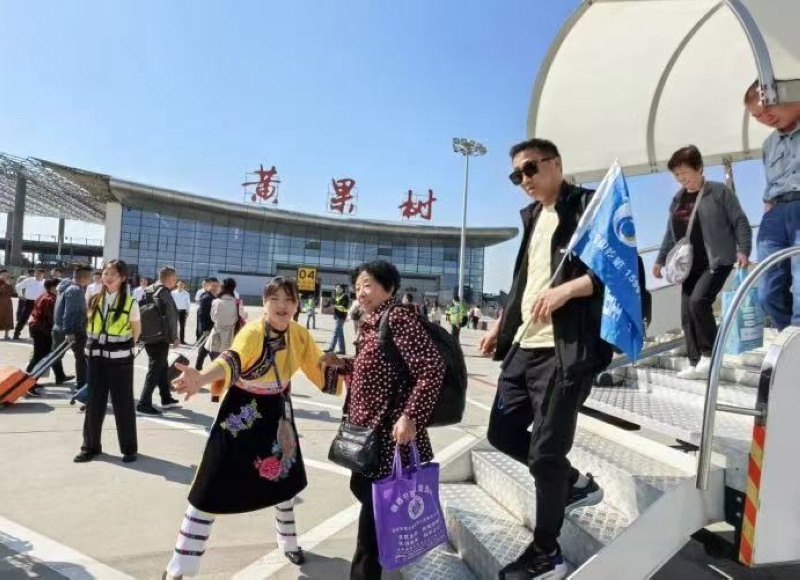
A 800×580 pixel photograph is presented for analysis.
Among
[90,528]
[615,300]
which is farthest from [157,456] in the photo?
[615,300]

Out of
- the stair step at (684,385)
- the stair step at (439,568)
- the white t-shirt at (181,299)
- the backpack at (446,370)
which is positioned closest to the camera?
the backpack at (446,370)

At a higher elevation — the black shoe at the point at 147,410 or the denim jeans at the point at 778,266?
the denim jeans at the point at 778,266

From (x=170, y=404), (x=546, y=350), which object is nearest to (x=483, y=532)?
(x=546, y=350)

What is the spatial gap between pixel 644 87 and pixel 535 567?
391cm

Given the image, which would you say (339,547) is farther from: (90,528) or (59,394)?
(59,394)

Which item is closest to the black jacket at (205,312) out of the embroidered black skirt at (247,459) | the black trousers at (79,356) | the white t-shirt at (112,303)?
Result: the black trousers at (79,356)

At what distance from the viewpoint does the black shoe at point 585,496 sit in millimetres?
2480

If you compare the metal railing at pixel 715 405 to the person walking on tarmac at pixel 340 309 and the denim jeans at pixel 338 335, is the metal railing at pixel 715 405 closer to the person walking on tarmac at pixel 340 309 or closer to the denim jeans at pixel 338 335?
the person walking on tarmac at pixel 340 309

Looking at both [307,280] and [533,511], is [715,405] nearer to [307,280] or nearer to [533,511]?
[533,511]

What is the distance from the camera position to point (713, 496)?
83.2 inches

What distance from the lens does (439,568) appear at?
2.58 m

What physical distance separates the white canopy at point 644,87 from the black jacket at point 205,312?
7565 millimetres

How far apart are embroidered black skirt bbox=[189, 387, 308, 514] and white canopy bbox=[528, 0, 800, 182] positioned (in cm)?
320

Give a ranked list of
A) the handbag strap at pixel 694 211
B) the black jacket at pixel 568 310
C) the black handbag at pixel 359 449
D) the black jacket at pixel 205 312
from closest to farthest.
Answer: the black jacket at pixel 568 310 → the black handbag at pixel 359 449 → the handbag strap at pixel 694 211 → the black jacket at pixel 205 312
